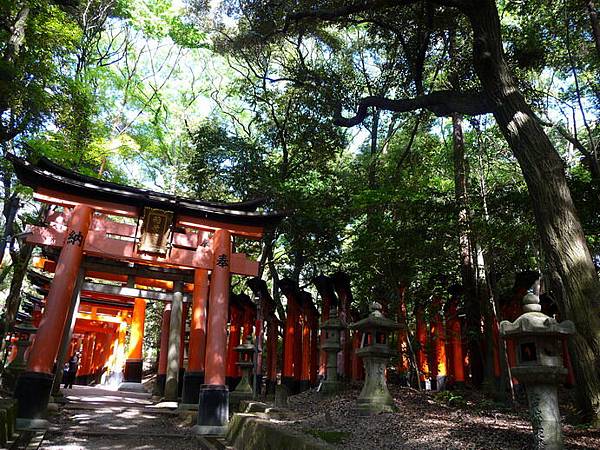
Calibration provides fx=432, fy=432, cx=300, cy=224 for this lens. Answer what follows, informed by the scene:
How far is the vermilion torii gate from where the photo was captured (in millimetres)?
9492

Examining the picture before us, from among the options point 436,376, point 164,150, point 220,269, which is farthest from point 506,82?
point 164,150

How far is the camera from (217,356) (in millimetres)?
10219

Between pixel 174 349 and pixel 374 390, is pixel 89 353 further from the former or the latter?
pixel 374 390

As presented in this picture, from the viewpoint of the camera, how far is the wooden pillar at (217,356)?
983cm

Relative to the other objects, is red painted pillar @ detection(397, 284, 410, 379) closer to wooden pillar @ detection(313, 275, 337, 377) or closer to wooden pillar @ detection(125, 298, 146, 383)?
wooden pillar @ detection(313, 275, 337, 377)

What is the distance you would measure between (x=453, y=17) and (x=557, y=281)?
306 inches

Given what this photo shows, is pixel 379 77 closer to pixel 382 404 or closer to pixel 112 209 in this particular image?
pixel 112 209

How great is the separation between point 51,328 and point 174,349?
4871mm

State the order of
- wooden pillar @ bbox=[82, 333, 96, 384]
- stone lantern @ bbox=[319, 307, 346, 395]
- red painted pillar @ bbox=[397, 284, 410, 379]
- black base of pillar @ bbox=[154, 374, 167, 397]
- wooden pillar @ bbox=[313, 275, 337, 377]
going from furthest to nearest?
wooden pillar @ bbox=[82, 333, 96, 384] < black base of pillar @ bbox=[154, 374, 167, 397] < wooden pillar @ bbox=[313, 275, 337, 377] < red painted pillar @ bbox=[397, 284, 410, 379] < stone lantern @ bbox=[319, 307, 346, 395]

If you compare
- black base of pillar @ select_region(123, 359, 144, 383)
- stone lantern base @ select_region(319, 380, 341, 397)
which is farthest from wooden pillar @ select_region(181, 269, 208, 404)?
black base of pillar @ select_region(123, 359, 144, 383)

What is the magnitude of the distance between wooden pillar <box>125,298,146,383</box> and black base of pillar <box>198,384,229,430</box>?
427 inches

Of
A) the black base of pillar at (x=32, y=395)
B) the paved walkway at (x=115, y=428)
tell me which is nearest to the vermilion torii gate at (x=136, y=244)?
the black base of pillar at (x=32, y=395)

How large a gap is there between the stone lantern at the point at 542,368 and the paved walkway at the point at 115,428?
6368 mm

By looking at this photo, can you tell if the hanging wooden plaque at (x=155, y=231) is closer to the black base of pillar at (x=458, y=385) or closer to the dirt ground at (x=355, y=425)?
the dirt ground at (x=355, y=425)
